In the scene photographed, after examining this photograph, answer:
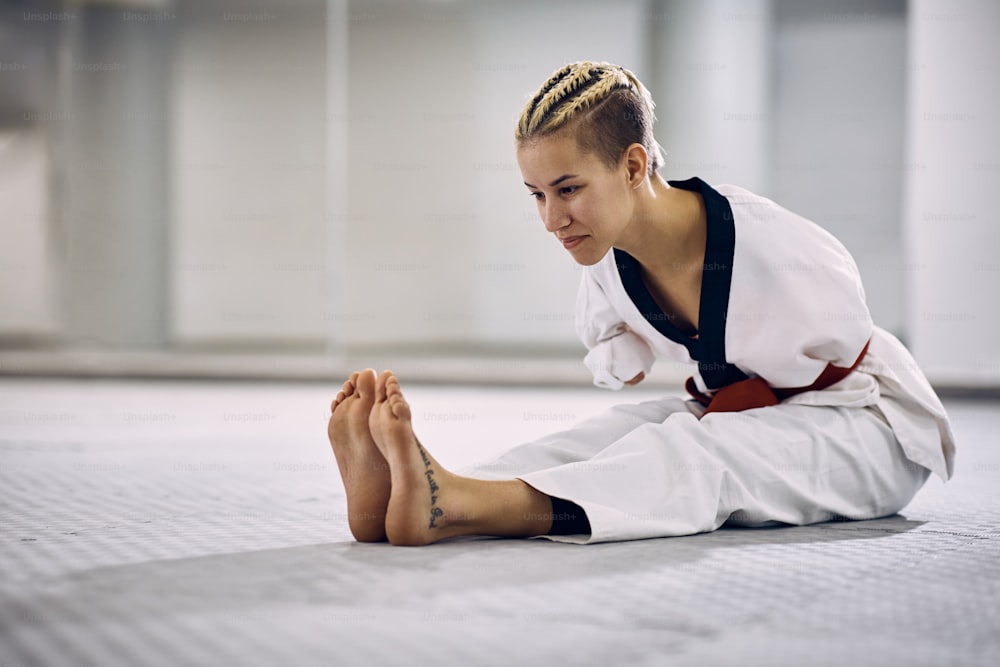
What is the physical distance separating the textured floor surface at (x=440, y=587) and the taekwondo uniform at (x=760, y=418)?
0.18ft

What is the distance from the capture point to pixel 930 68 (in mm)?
4215

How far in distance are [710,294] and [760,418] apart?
198 millimetres

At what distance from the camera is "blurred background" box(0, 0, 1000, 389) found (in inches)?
174

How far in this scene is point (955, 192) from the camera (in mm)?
4152

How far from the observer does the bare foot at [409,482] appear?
1273 mm

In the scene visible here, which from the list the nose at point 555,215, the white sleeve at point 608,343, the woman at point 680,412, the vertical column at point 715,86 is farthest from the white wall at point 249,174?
the nose at point 555,215

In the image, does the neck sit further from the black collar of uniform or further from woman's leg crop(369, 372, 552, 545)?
woman's leg crop(369, 372, 552, 545)

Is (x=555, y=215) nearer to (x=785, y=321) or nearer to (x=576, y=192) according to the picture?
(x=576, y=192)

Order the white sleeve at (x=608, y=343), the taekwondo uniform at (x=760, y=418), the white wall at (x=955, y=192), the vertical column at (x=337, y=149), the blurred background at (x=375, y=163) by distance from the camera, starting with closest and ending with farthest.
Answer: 1. the taekwondo uniform at (x=760, y=418)
2. the white sleeve at (x=608, y=343)
3. the white wall at (x=955, y=192)
4. the blurred background at (x=375, y=163)
5. the vertical column at (x=337, y=149)

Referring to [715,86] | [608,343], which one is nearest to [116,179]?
[715,86]

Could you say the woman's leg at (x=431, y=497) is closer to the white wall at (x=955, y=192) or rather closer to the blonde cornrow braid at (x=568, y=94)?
the blonde cornrow braid at (x=568, y=94)

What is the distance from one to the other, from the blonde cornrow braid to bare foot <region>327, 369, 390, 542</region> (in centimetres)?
43

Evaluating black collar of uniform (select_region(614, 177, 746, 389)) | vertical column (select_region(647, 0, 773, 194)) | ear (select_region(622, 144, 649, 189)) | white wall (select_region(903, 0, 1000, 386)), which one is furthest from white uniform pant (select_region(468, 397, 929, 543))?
vertical column (select_region(647, 0, 773, 194))

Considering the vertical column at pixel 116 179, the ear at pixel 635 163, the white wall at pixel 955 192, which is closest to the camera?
the ear at pixel 635 163
